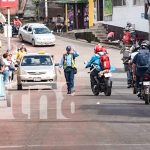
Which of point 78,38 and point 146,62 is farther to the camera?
point 78,38

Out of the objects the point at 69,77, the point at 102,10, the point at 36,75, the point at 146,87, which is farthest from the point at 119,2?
the point at 146,87

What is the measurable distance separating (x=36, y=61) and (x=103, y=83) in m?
7.27

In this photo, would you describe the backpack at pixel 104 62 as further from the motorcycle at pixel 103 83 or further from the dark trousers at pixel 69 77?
the dark trousers at pixel 69 77

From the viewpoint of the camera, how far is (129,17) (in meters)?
50.2

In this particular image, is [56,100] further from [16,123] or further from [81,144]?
[81,144]

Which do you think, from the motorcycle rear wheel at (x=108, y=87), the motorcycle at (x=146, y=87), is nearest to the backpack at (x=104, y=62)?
the motorcycle rear wheel at (x=108, y=87)

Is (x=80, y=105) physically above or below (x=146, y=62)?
below

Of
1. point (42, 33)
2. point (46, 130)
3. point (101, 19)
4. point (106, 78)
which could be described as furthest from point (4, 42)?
point (46, 130)

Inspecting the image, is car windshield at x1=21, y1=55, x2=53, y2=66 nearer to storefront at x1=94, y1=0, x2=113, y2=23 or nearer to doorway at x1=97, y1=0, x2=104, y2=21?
storefront at x1=94, y1=0, x2=113, y2=23

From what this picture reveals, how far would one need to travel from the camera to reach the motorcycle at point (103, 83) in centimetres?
2262

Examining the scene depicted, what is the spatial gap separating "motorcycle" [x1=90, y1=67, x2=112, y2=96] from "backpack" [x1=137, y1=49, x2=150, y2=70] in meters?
2.41

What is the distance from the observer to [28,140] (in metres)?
12.7

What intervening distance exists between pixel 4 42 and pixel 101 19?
33.7 ft

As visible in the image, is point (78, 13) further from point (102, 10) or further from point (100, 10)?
point (102, 10)
